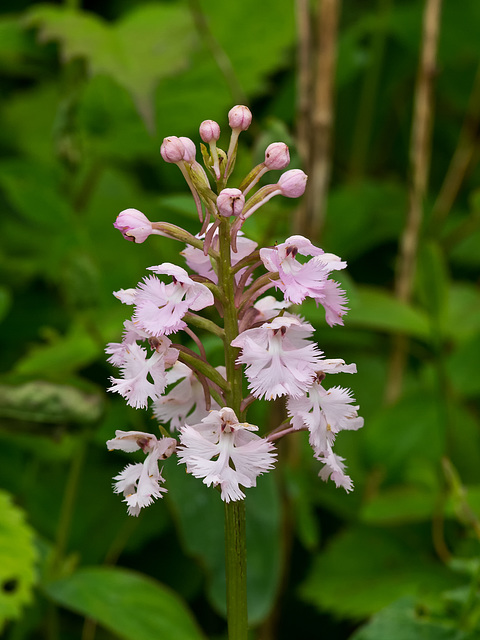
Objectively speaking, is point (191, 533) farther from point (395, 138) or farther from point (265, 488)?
point (395, 138)

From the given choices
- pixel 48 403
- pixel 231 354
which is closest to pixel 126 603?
pixel 48 403

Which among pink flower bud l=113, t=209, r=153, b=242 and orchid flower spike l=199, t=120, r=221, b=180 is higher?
orchid flower spike l=199, t=120, r=221, b=180

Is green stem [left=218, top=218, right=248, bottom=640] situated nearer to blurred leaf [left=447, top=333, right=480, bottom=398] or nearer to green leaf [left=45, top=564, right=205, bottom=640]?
green leaf [left=45, top=564, right=205, bottom=640]

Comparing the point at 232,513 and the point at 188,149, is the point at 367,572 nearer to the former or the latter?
the point at 232,513

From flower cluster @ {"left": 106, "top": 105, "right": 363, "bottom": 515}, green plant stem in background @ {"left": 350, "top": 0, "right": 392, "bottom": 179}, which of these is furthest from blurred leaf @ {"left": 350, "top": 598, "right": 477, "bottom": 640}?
green plant stem in background @ {"left": 350, "top": 0, "right": 392, "bottom": 179}

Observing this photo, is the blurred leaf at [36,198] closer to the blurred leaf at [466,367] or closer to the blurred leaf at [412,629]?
the blurred leaf at [466,367]

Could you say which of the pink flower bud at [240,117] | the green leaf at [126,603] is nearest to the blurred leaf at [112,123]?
the green leaf at [126,603]
